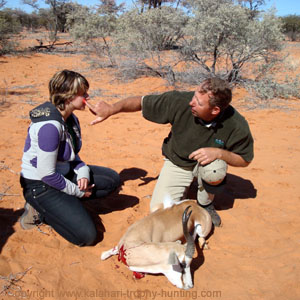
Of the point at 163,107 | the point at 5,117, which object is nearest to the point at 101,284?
the point at 163,107

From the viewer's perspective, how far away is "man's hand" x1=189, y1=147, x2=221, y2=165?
3.23 m

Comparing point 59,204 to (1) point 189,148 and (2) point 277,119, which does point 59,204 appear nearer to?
(1) point 189,148

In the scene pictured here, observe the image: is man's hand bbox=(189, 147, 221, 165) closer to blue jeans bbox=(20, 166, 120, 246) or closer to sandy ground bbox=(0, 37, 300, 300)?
sandy ground bbox=(0, 37, 300, 300)

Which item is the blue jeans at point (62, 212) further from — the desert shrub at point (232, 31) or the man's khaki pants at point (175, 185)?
the desert shrub at point (232, 31)

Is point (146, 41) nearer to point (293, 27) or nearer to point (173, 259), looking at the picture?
point (173, 259)

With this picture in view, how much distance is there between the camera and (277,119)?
733cm

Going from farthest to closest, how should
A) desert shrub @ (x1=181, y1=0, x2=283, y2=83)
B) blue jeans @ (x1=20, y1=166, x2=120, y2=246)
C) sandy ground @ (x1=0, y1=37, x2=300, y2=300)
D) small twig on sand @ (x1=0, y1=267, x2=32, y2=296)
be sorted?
desert shrub @ (x1=181, y1=0, x2=283, y2=83) → blue jeans @ (x1=20, y1=166, x2=120, y2=246) → sandy ground @ (x1=0, y1=37, x2=300, y2=300) → small twig on sand @ (x1=0, y1=267, x2=32, y2=296)

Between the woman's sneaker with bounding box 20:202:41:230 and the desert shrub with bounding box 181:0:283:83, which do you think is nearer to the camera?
the woman's sneaker with bounding box 20:202:41:230

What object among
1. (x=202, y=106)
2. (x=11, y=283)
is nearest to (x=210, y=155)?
(x=202, y=106)

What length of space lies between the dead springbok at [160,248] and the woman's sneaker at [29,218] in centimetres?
89

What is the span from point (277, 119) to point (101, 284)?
20.4 ft

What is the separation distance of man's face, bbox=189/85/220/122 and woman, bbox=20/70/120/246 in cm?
114

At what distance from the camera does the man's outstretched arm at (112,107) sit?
304 centimetres

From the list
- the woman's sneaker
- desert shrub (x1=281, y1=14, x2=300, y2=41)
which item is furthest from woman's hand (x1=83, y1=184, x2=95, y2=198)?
desert shrub (x1=281, y1=14, x2=300, y2=41)
